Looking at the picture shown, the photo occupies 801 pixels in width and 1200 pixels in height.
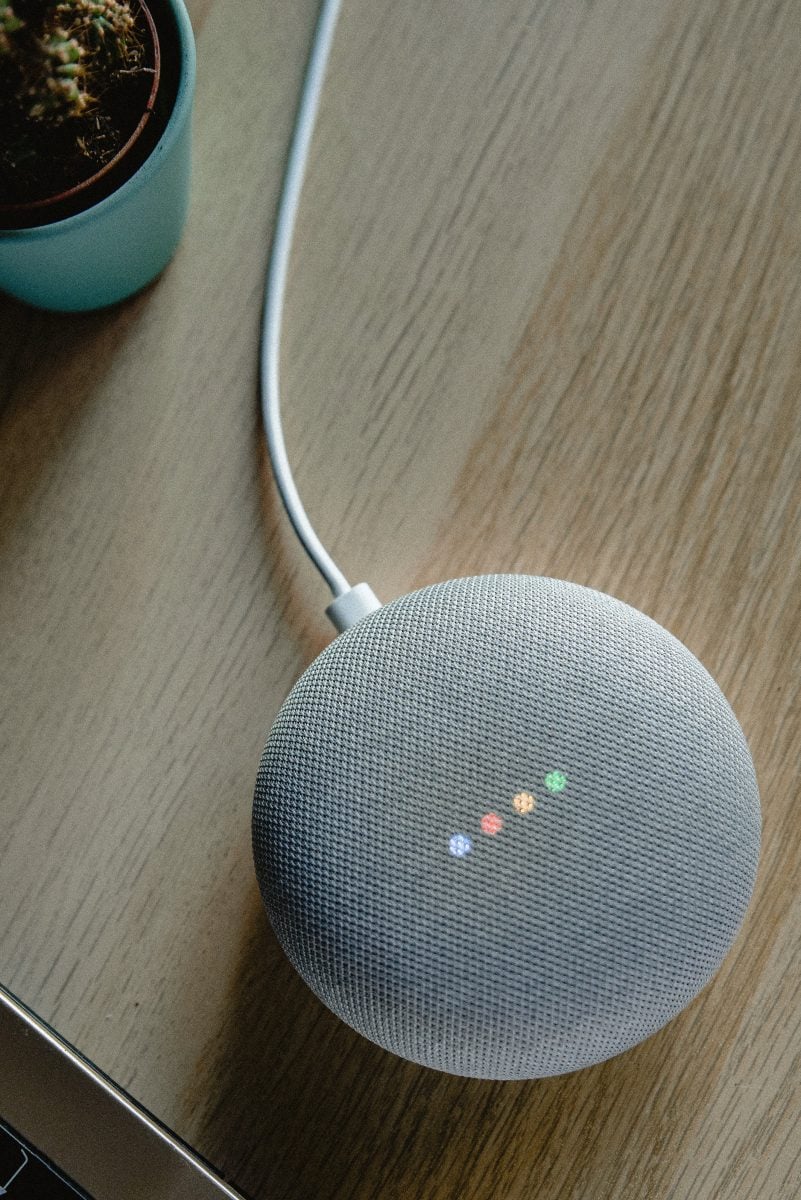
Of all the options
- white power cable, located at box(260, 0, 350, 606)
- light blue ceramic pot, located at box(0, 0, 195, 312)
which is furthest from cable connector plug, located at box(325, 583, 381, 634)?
light blue ceramic pot, located at box(0, 0, 195, 312)

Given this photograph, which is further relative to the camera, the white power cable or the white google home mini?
the white power cable

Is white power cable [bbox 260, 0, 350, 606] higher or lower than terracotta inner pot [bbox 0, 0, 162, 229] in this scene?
lower

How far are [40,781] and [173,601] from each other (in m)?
0.08

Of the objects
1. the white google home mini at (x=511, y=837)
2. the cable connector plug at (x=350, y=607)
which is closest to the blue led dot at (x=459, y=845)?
the white google home mini at (x=511, y=837)

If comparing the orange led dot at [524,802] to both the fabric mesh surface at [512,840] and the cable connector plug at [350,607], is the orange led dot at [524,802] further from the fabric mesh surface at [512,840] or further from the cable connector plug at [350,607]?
the cable connector plug at [350,607]

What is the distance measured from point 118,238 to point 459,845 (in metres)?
0.22

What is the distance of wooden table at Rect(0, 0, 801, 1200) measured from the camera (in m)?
0.34

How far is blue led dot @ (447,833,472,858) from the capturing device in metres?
0.26

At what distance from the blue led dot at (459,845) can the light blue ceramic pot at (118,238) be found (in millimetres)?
212

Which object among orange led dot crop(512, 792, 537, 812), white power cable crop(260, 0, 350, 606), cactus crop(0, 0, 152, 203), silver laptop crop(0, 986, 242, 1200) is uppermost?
cactus crop(0, 0, 152, 203)

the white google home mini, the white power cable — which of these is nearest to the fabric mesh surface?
the white google home mini

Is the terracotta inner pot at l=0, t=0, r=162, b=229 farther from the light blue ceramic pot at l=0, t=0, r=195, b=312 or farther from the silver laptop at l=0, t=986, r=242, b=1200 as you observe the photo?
the silver laptop at l=0, t=986, r=242, b=1200

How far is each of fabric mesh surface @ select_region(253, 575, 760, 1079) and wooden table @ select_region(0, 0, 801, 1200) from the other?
3.0 inches

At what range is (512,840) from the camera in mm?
256
